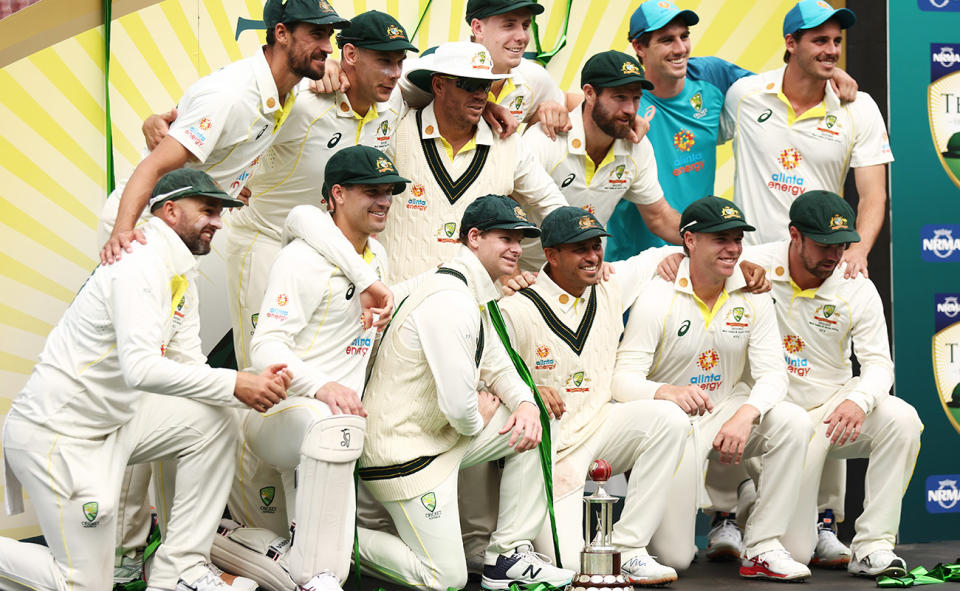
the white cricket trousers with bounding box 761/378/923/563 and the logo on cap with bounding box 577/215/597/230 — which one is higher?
the logo on cap with bounding box 577/215/597/230

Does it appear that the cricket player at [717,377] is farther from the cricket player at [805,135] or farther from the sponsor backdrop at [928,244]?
the sponsor backdrop at [928,244]

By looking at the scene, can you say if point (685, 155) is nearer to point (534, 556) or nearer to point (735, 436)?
point (735, 436)

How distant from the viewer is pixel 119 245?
399 cm

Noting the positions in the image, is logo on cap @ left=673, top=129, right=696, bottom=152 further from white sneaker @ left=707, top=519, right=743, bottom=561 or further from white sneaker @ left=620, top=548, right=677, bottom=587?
white sneaker @ left=620, top=548, right=677, bottom=587

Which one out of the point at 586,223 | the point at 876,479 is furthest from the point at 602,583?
the point at 876,479

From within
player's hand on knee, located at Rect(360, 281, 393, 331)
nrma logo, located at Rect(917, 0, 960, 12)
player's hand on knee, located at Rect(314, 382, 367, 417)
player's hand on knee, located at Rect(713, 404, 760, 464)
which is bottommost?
player's hand on knee, located at Rect(713, 404, 760, 464)

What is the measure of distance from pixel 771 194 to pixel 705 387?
43.4 inches

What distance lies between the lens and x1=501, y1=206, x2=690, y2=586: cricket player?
4.75 m

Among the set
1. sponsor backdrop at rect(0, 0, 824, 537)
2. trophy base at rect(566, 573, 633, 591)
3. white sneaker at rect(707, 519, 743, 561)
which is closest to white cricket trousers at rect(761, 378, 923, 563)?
white sneaker at rect(707, 519, 743, 561)

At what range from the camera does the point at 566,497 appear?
482 centimetres

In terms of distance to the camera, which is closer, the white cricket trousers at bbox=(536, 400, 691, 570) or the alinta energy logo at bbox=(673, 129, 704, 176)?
the white cricket trousers at bbox=(536, 400, 691, 570)

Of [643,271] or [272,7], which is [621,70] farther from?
[272,7]

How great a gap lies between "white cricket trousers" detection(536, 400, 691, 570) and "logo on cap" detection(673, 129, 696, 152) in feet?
4.85

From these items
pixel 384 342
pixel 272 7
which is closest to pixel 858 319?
pixel 384 342
